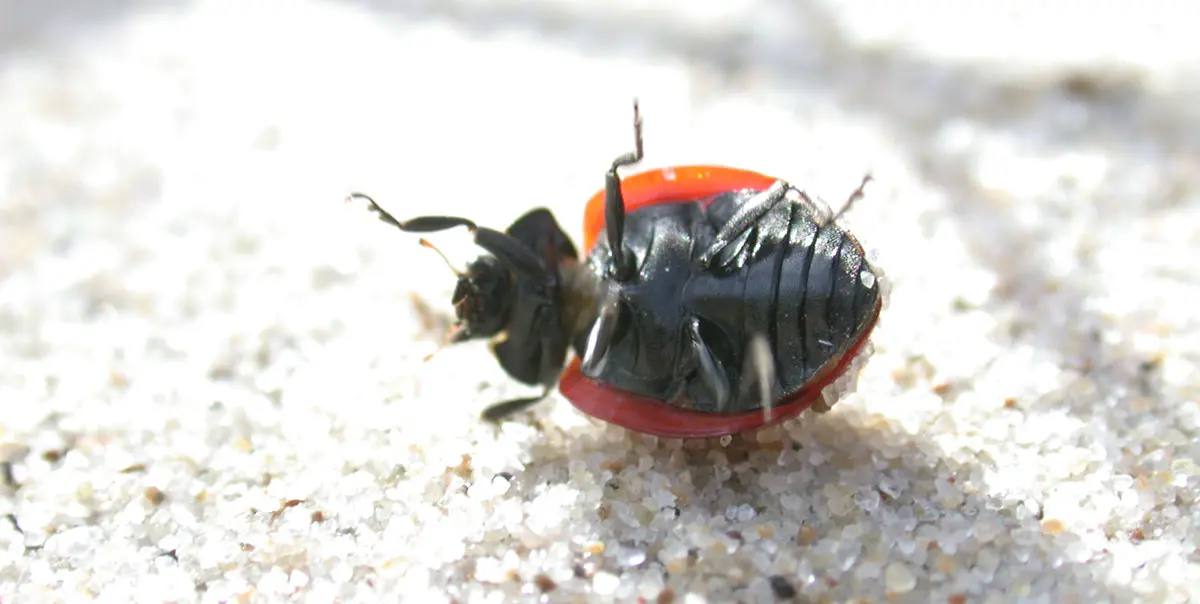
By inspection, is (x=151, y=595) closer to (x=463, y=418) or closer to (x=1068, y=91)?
(x=463, y=418)

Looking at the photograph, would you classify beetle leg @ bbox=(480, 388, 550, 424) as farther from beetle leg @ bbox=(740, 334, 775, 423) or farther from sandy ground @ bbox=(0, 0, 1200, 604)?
beetle leg @ bbox=(740, 334, 775, 423)

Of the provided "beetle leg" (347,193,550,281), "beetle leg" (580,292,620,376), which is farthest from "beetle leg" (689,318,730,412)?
"beetle leg" (347,193,550,281)

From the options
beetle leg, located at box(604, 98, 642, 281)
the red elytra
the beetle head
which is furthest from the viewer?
the beetle head

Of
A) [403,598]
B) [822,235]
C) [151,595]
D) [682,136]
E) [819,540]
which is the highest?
[822,235]

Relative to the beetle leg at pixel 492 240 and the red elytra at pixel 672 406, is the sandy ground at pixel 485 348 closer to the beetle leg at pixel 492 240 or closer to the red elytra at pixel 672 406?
the red elytra at pixel 672 406

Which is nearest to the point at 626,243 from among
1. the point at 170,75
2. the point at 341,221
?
the point at 341,221
